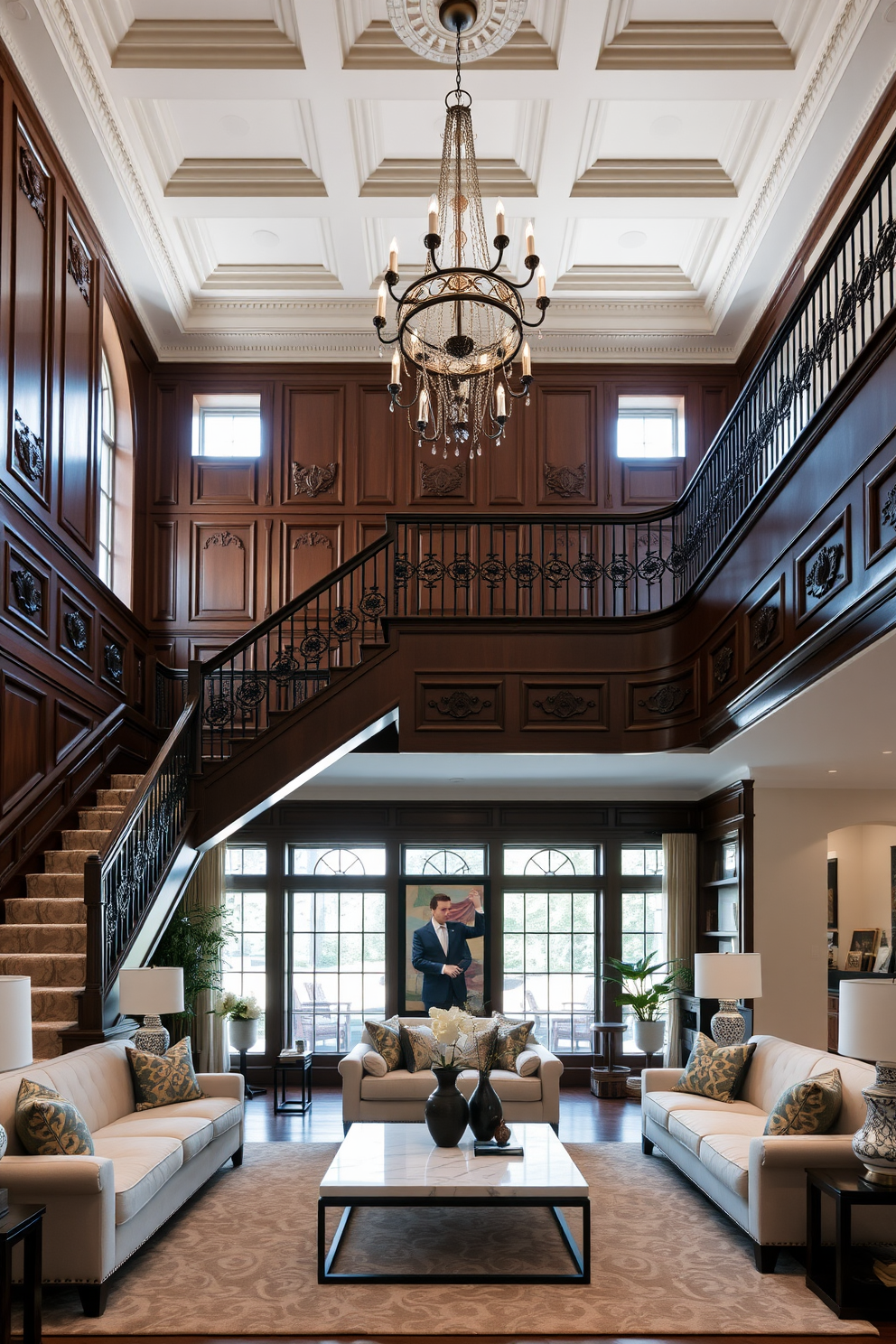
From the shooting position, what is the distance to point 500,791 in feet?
37.0

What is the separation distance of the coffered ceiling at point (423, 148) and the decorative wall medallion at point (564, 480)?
1.12m

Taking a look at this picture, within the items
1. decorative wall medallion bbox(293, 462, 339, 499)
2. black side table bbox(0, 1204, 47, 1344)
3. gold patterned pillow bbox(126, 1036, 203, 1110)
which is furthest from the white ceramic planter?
black side table bbox(0, 1204, 47, 1344)

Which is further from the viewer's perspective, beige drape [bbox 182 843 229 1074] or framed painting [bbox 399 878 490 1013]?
framed painting [bbox 399 878 490 1013]

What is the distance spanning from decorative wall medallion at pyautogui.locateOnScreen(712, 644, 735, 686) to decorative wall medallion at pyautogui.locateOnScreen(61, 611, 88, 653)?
174 inches

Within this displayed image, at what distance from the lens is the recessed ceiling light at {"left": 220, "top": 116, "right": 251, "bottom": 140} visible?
8445 millimetres

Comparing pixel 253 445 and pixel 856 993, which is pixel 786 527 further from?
pixel 253 445

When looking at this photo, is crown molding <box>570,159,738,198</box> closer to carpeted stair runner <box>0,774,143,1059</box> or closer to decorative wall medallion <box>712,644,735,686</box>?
decorative wall medallion <box>712,644,735,686</box>

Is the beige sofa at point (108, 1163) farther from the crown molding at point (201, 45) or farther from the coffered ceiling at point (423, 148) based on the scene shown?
the crown molding at point (201, 45)

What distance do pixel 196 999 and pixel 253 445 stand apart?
→ 5.29m

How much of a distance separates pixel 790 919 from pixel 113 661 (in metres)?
5.92

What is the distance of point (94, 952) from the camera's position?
6270 mm

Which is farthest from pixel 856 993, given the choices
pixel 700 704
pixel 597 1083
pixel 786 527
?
pixel 597 1083

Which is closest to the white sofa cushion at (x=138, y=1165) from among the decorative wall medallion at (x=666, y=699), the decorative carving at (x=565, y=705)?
the decorative carving at (x=565, y=705)

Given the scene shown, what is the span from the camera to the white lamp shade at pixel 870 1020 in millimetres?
4828
